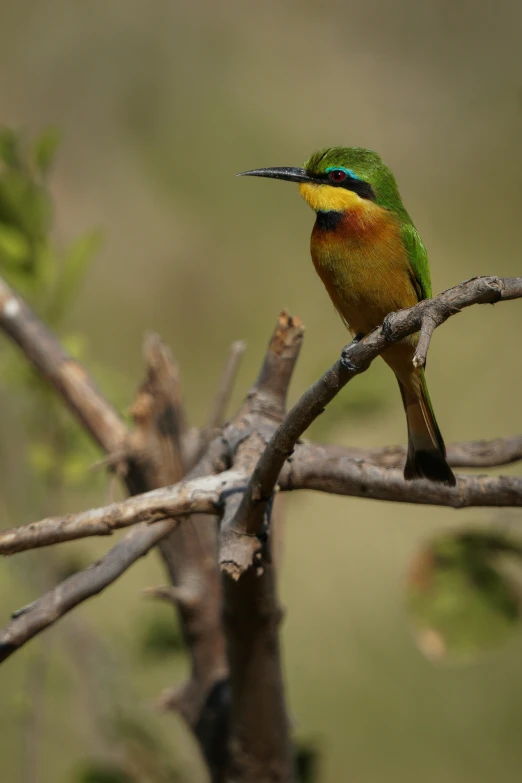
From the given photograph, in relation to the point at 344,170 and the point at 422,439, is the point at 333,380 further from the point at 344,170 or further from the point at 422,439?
the point at 344,170

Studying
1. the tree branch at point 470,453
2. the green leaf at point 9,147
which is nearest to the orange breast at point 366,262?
the tree branch at point 470,453

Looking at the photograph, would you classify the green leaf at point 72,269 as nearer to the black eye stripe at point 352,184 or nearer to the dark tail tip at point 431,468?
the black eye stripe at point 352,184

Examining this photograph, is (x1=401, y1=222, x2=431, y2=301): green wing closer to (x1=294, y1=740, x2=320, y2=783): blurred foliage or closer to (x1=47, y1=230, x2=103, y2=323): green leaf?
(x1=47, y1=230, x2=103, y2=323): green leaf

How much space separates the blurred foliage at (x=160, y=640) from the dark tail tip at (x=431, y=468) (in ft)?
2.92

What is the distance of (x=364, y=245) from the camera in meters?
1.43

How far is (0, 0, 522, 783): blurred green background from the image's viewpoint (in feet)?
9.26

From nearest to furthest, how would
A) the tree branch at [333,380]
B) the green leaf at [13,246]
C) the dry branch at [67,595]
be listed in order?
the tree branch at [333,380]
the dry branch at [67,595]
the green leaf at [13,246]

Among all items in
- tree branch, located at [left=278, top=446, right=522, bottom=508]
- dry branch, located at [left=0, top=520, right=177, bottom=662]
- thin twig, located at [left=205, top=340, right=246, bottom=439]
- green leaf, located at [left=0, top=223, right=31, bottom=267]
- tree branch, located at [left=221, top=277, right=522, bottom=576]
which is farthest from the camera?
green leaf, located at [left=0, top=223, right=31, bottom=267]

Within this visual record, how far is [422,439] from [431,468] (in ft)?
0.46

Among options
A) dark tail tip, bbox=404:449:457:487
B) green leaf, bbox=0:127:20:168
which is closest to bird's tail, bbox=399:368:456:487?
dark tail tip, bbox=404:449:457:487

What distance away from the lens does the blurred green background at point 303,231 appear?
9.26ft

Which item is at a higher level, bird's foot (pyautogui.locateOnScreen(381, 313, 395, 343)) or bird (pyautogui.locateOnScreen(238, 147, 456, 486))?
bird (pyautogui.locateOnScreen(238, 147, 456, 486))

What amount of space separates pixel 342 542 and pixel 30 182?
178cm

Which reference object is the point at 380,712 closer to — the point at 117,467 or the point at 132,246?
the point at 117,467
